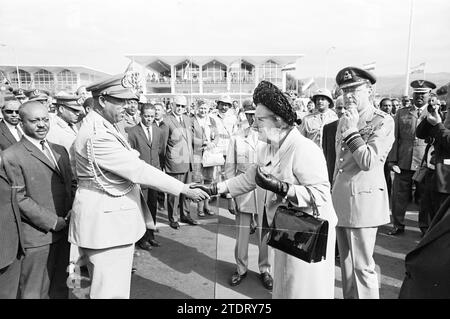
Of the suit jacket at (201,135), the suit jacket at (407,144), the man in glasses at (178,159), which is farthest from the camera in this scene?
the suit jacket at (201,135)

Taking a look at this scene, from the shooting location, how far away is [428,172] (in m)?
4.45

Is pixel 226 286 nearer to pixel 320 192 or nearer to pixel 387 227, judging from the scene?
pixel 320 192

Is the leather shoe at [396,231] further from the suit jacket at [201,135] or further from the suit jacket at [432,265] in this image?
the suit jacket at [432,265]

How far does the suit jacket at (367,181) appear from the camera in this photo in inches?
99.5

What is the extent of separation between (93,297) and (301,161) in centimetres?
171

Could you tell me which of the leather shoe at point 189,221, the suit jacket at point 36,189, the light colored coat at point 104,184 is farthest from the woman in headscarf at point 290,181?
the leather shoe at point 189,221

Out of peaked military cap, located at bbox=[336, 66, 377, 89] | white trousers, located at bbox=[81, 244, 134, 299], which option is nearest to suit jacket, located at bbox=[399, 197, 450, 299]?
peaked military cap, located at bbox=[336, 66, 377, 89]

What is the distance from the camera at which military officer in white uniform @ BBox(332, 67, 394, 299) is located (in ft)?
8.27

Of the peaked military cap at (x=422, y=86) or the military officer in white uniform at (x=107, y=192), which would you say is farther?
the peaked military cap at (x=422, y=86)

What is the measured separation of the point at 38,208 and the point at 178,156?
3.24 meters

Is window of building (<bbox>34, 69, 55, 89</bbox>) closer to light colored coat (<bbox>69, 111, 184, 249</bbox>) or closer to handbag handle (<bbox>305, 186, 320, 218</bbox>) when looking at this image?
light colored coat (<bbox>69, 111, 184, 249</bbox>)

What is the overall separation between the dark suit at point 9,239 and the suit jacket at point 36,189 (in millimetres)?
65

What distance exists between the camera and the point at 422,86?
4918 mm
